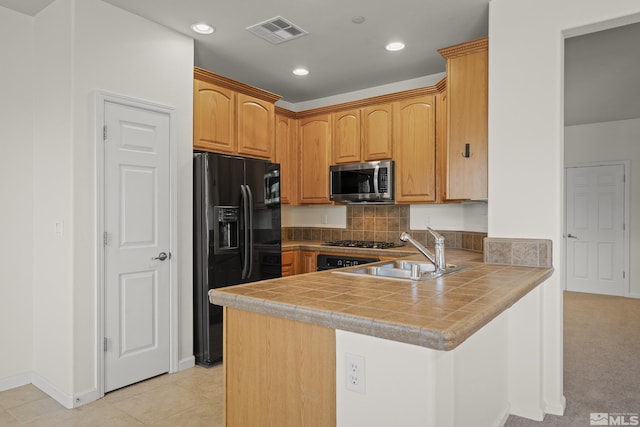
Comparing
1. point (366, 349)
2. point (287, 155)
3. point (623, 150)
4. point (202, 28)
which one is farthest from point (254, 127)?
point (623, 150)

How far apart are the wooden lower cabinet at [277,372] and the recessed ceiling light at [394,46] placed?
106 inches

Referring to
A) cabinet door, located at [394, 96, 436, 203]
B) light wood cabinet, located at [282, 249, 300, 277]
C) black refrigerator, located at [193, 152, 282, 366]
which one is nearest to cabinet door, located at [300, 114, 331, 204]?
light wood cabinet, located at [282, 249, 300, 277]

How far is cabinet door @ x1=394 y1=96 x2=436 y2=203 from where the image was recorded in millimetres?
3971

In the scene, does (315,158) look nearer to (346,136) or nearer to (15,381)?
(346,136)

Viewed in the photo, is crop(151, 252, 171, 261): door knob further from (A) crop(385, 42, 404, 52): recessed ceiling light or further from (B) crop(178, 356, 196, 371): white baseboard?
(A) crop(385, 42, 404, 52): recessed ceiling light

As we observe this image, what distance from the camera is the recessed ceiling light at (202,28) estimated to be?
10.1ft

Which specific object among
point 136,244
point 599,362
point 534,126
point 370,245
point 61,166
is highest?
point 534,126

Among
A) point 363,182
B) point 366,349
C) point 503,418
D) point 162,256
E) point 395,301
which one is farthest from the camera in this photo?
point 363,182

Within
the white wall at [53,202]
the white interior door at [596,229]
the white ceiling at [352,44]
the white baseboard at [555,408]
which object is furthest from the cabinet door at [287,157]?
the white interior door at [596,229]

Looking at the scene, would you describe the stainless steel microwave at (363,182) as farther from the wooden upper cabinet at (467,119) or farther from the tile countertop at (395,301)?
the tile countertop at (395,301)

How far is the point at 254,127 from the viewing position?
4012 millimetres

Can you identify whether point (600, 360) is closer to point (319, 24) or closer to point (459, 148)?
point (459, 148)

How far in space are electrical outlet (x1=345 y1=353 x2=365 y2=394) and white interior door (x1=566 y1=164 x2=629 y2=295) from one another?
20.6ft

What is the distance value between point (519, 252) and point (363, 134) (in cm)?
229
